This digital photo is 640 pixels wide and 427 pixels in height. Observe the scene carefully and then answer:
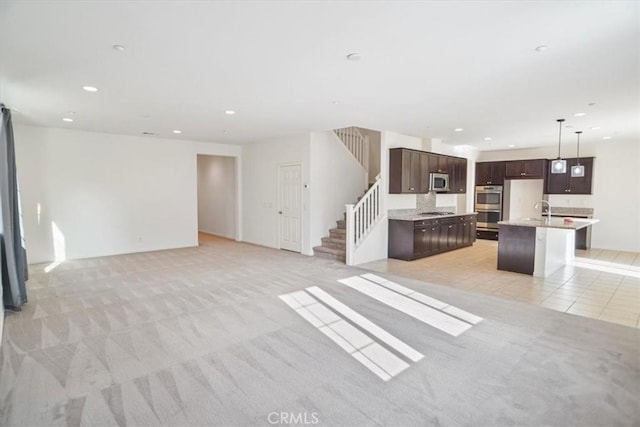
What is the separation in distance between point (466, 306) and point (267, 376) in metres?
2.84

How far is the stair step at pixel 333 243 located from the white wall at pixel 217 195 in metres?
3.49

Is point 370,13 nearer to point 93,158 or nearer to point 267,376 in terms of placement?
point 267,376

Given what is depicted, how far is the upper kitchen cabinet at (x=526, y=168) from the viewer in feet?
30.7

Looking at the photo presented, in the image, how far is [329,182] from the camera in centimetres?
801

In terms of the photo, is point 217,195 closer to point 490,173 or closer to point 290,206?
point 290,206

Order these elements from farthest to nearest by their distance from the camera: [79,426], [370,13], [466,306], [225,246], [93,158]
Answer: [225,246] < [93,158] < [466,306] < [370,13] < [79,426]

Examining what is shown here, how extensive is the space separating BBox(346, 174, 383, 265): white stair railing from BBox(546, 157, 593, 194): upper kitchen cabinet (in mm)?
5460

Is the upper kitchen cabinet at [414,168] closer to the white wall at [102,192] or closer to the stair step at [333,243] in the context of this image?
the stair step at [333,243]

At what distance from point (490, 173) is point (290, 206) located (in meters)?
6.35

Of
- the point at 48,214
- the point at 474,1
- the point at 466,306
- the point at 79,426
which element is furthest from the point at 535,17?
the point at 48,214

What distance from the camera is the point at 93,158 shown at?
7449 mm

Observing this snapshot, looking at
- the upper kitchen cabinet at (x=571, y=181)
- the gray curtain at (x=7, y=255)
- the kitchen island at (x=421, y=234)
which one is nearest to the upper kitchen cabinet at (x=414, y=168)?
the kitchen island at (x=421, y=234)

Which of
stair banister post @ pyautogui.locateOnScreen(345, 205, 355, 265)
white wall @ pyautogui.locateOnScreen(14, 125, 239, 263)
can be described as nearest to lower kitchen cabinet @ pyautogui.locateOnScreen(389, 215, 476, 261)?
stair banister post @ pyautogui.locateOnScreen(345, 205, 355, 265)

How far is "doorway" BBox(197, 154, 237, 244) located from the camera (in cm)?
1012
